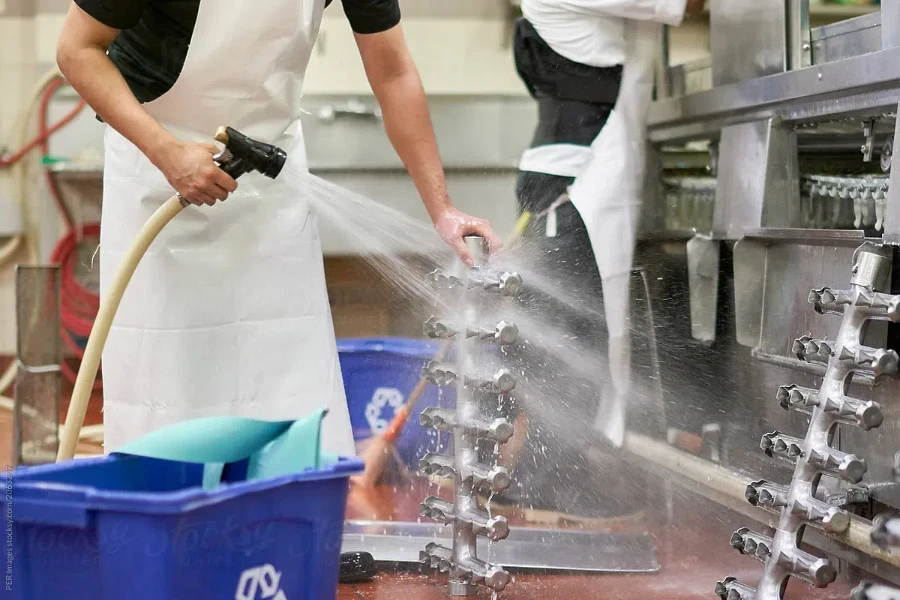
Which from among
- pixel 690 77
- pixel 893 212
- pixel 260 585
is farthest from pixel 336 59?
pixel 260 585

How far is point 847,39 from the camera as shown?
1.74 metres

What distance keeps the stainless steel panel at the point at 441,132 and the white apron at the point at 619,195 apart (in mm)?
1740

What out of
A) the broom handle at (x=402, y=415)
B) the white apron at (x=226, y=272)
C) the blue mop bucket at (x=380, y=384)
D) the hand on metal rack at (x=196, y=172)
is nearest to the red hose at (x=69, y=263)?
the blue mop bucket at (x=380, y=384)

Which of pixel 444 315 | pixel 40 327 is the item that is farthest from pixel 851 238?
pixel 40 327

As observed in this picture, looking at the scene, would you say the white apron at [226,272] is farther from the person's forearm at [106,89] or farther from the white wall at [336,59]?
the white wall at [336,59]

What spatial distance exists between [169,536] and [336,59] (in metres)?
3.28

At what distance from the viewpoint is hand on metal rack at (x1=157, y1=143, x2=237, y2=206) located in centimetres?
136

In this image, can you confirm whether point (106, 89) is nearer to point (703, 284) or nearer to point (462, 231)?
point (462, 231)

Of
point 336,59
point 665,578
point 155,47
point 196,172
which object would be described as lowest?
point 665,578

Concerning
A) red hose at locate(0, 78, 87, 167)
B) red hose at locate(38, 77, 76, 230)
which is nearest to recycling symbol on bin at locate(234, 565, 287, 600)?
red hose at locate(38, 77, 76, 230)

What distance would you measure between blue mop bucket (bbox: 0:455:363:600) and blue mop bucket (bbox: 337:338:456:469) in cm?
132

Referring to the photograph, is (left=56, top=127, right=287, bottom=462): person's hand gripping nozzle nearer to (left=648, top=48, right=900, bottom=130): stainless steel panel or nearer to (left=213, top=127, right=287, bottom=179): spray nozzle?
(left=213, top=127, right=287, bottom=179): spray nozzle

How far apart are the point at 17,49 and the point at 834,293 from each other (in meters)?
3.56

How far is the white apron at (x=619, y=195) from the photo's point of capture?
2.16 m
